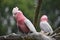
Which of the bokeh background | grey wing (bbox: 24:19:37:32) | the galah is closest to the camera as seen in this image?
grey wing (bbox: 24:19:37:32)

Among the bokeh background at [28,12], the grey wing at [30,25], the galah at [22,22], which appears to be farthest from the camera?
Answer: the bokeh background at [28,12]

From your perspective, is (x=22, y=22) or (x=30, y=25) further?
(x=22, y=22)

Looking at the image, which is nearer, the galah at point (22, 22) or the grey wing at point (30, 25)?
the grey wing at point (30, 25)

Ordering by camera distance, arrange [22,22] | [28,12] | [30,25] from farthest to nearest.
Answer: [28,12] < [22,22] < [30,25]

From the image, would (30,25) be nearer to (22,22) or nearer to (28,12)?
(22,22)

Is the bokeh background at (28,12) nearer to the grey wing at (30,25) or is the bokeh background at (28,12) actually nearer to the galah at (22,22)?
the galah at (22,22)

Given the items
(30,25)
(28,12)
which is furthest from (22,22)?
(28,12)

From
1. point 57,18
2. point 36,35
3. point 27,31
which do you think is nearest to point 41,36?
point 36,35

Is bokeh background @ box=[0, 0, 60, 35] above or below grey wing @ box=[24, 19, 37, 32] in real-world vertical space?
above

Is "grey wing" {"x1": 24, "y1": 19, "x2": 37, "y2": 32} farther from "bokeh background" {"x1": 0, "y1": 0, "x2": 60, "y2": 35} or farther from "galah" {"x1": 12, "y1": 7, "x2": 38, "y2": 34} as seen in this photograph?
"bokeh background" {"x1": 0, "y1": 0, "x2": 60, "y2": 35}

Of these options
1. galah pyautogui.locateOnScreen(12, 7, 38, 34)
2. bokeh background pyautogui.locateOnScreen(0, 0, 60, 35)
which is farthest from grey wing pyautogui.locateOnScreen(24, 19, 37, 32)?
bokeh background pyautogui.locateOnScreen(0, 0, 60, 35)

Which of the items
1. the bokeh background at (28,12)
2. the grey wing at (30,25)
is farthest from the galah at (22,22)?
the bokeh background at (28,12)

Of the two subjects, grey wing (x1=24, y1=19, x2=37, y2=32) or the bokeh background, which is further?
the bokeh background

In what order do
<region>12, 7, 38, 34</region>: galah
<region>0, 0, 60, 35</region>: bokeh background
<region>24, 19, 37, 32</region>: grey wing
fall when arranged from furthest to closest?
<region>0, 0, 60, 35</region>: bokeh background → <region>12, 7, 38, 34</region>: galah → <region>24, 19, 37, 32</region>: grey wing
